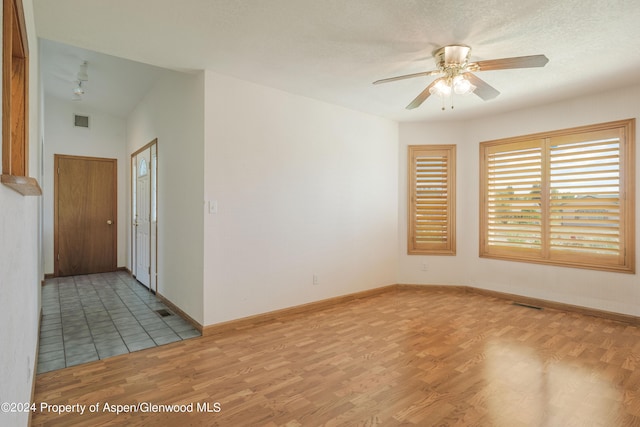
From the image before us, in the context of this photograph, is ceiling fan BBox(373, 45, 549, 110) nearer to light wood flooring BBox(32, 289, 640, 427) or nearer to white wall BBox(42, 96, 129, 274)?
light wood flooring BBox(32, 289, 640, 427)

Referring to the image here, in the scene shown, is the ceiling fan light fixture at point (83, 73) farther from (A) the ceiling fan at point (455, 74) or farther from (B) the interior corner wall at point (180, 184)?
(A) the ceiling fan at point (455, 74)

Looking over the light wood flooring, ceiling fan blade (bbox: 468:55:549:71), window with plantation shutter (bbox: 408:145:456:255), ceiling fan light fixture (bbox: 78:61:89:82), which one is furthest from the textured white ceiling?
the light wood flooring

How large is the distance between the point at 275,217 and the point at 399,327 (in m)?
1.85

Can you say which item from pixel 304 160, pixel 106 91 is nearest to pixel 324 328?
pixel 304 160

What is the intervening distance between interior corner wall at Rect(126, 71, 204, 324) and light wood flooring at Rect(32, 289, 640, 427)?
83 centimetres

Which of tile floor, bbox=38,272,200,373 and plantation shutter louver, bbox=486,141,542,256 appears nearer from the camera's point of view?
tile floor, bbox=38,272,200,373

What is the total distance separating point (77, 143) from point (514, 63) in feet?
22.7

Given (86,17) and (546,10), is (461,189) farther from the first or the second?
(86,17)

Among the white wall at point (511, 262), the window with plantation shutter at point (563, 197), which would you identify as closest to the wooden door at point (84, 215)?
the white wall at point (511, 262)

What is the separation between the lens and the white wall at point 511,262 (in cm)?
397

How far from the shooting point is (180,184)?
3943mm

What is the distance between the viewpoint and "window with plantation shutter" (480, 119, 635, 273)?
13.0ft

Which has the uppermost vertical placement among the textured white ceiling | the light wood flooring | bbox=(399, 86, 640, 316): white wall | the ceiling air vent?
the ceiling air vent

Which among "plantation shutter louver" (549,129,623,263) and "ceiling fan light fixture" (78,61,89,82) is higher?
"ceiling fan light fixture" (78,61,89,82)
